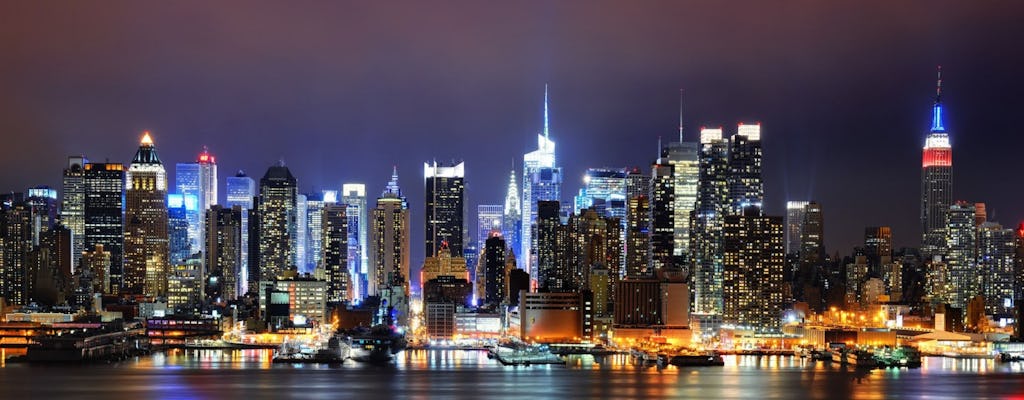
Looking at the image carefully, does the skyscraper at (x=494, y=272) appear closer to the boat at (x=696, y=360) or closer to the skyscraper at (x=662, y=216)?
the skyscraper at (x=662, y=216)

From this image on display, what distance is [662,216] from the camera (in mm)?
130500

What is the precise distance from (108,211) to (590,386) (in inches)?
3291

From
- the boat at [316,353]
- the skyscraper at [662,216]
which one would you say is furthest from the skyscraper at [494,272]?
the boat at [316,353]

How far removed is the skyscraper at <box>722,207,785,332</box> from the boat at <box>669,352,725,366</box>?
21778mm

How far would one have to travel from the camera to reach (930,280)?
127062mm

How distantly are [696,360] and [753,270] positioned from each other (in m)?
26.7

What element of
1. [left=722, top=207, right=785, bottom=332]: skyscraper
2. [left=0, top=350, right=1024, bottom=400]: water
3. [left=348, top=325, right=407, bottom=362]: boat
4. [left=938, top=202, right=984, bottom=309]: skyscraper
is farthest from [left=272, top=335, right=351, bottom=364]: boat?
[left=938, top=202, right=984, bottom=309]: skyscraper

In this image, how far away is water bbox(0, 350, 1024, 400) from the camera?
62.2 m

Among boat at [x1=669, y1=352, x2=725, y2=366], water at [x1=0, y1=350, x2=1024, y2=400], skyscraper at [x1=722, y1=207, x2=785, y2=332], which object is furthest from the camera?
skyscraper at [x1=722, y1=207, x2=785, y2=332]

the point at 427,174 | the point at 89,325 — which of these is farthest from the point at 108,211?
the point at 89,325

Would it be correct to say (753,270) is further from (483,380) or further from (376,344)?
(483,380)

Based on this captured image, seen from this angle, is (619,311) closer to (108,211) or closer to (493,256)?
(493,256)

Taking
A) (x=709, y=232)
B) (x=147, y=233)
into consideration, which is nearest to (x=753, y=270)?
(x=709, y=232)

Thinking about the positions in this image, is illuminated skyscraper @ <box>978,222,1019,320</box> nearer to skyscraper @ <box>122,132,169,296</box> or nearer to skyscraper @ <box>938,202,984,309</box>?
skyscraper @ <box>938,202,984,309</box>
